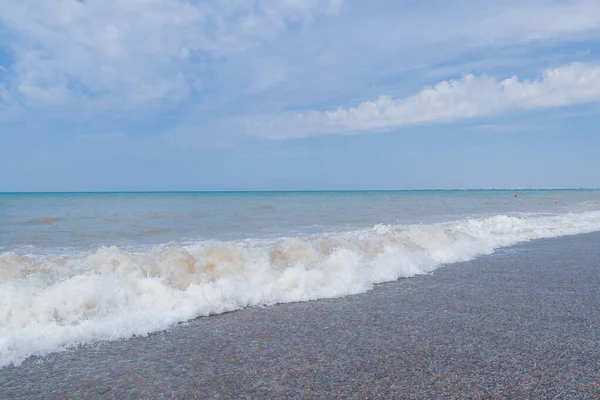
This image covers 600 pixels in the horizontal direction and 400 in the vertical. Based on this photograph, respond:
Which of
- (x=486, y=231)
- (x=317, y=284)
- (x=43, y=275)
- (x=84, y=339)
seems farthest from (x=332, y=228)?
(x=84, y=339)

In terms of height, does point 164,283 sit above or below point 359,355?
above

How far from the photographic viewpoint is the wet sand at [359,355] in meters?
3.84

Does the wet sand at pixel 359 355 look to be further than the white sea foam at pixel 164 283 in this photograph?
No

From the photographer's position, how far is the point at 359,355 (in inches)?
180

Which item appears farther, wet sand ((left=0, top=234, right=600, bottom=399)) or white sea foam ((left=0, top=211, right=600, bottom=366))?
white sea foam ((left=0, top=211, right=600, bottom=366))

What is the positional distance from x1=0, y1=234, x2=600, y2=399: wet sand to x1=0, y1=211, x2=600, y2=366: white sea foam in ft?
1.06

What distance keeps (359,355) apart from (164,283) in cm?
344

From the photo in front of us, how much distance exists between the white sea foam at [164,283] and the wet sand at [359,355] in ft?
1.06

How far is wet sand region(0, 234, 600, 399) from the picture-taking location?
3.84m

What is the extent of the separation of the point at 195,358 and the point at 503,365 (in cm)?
293

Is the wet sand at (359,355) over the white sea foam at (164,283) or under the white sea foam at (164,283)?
under

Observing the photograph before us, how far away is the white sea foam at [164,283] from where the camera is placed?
208 inches

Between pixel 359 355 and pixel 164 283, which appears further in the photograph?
pixel 164 283

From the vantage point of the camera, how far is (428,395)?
370 cm
